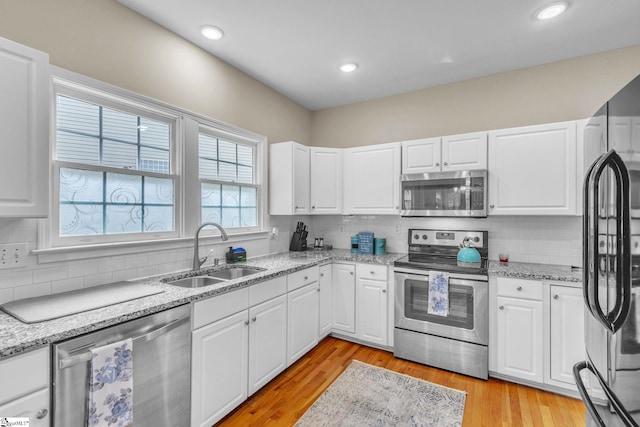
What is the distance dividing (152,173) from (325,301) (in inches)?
80.5

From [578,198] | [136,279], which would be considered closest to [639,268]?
[578,198]

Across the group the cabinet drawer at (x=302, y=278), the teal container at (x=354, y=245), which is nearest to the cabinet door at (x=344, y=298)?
the cabinet drawer at (x=302, y=278)

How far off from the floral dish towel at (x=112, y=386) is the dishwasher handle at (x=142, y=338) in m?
0.03

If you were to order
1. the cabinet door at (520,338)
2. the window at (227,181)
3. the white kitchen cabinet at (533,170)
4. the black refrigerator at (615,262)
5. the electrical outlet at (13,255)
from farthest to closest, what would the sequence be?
the window at (227,181), the white kitchen cabinet at (533,170), the cabinet door at (520,338), the electrical outlet at (13,255), the black refrigerator at (615,262)

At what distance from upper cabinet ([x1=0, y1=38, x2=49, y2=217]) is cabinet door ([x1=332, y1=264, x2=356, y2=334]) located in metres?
2.49

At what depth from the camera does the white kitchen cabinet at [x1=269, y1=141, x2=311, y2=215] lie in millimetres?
3338

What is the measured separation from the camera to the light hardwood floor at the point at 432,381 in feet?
6.83

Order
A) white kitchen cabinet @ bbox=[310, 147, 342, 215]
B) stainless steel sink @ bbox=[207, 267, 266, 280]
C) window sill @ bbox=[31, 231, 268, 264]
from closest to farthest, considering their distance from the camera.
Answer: window sill @ bbox=[31, 231, 268, 264] → stainless steel sink @ bbox=[207, 267, 266, 280] → white kitchen cabinet @ bbox=[310, 147, 342, 215]

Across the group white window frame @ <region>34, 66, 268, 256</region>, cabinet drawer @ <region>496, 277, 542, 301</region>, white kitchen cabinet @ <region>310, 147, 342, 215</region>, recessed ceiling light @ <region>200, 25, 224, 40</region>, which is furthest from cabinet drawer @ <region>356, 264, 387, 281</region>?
recessed ceiling light @ <region>200, 25, 224, 40</region>

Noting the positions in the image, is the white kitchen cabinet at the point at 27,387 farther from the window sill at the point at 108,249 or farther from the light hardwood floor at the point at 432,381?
the light hardwood floor at the point at 432,381

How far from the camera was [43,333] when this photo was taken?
1209mm

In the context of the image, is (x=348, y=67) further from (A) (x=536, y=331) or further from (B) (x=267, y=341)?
(A) (x=536, y=331)

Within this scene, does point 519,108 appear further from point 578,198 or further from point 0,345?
point 0,345

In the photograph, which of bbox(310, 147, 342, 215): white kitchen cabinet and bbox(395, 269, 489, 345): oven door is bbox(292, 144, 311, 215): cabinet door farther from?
bbox(395, 269, 489, 345): oven door
